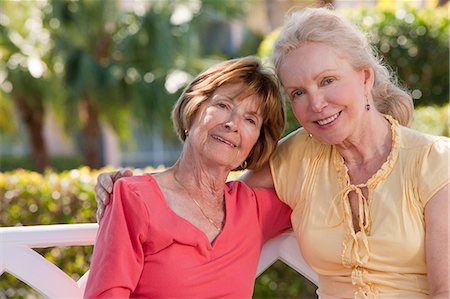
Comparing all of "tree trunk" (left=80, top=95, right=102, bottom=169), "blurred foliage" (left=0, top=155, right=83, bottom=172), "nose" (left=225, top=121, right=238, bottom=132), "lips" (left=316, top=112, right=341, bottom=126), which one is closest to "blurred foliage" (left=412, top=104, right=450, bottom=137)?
"lips" (left=316, top=112, right=341, bottom=126)

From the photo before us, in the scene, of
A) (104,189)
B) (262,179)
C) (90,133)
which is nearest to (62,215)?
(262,179)

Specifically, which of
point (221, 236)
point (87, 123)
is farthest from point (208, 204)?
point (87, 123)

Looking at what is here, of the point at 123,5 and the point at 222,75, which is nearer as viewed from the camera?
the point at 222,75

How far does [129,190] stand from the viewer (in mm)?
2369

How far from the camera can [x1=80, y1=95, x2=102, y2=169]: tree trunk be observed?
13.4 metres

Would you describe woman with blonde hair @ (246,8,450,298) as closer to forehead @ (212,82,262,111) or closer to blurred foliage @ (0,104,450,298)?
forehead @ (212,82,262,111)

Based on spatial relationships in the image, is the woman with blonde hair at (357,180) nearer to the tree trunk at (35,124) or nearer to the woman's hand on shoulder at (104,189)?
the woman's hand on shoulder at (104,189)

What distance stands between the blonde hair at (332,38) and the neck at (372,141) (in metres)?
0.14

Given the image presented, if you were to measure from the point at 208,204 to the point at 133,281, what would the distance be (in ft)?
1.31

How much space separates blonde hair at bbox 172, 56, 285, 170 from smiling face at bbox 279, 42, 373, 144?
0.08 meters

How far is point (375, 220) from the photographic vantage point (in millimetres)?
2455

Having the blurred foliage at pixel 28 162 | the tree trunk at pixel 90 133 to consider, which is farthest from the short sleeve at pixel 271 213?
the blurred foliage at pixel 28 162

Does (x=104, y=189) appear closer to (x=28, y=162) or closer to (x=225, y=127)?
(x=225, y=127)

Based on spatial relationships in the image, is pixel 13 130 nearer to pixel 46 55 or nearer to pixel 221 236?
pixel 46 55
